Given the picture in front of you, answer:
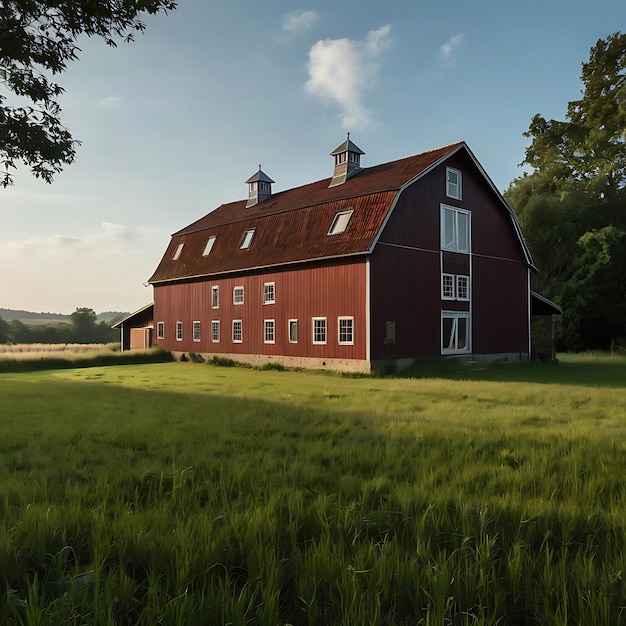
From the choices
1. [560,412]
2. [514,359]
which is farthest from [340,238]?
[560,412]

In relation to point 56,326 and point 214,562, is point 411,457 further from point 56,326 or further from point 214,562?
point 56,326

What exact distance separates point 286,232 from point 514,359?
49.1ft

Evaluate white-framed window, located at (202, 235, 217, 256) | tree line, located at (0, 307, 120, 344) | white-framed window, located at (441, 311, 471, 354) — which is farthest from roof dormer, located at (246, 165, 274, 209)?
tree line, located at (0, 307, 120, 344)

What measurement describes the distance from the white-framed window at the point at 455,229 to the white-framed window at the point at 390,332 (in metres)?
Result: 5.56

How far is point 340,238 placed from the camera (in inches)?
994

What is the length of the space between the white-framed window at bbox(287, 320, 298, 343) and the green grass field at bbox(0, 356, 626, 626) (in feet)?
59.0

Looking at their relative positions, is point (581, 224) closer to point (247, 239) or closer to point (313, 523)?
point (247, 239)

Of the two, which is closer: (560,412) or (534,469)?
(534,469)

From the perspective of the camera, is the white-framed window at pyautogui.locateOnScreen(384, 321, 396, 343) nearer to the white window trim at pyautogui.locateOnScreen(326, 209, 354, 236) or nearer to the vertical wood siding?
the vertical wood siding

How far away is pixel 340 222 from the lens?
26.0 m

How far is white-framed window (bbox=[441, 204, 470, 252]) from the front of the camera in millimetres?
27375

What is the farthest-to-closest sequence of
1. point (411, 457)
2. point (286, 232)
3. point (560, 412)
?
point (286, 232) < point (560, 412) < point (411, 457)

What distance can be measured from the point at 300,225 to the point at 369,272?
237 inches

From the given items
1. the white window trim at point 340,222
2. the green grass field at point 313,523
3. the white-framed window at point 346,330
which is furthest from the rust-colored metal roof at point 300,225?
the green grass field at point 313,523
